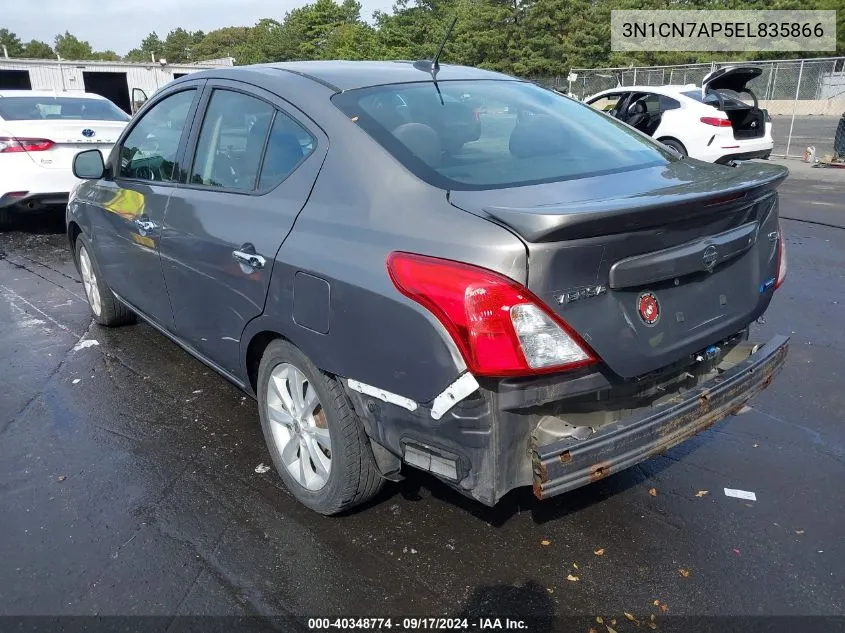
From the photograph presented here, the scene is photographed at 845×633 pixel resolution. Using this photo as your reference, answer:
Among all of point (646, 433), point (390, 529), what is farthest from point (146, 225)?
point (646, 433)

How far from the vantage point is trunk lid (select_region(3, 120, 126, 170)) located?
8.01 meters

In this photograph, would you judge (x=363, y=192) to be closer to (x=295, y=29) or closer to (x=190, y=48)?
(x=295, y=29)

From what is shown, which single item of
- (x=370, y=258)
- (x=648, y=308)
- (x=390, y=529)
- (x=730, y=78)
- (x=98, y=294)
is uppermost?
(x=730, y=78)

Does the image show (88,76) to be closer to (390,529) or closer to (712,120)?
(712,120)

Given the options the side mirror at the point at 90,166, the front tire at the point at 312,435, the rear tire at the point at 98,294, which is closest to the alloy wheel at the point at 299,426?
the front tire at the point at 312,435

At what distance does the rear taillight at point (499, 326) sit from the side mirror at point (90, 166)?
10.7 feet

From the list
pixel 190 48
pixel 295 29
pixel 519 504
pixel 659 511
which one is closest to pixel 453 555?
pixel 519 504

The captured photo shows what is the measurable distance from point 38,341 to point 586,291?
14.6ft

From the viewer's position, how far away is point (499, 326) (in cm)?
205

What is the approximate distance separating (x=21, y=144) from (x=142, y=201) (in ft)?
17.4

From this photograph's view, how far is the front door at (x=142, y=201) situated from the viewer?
3668 mm

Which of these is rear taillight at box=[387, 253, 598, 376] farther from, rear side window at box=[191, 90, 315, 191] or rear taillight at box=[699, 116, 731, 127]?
rear taillight at box=[699, 116, 731, 127]

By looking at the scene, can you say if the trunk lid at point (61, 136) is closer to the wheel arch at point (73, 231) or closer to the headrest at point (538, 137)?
the wheel arch at point (73, 231)

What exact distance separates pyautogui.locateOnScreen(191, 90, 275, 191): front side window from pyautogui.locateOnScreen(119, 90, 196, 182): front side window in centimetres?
27
